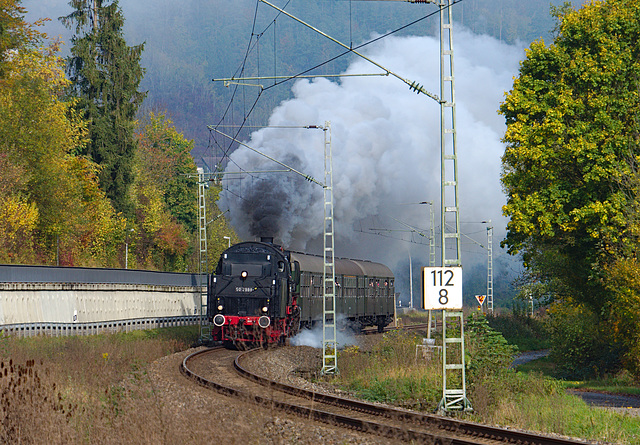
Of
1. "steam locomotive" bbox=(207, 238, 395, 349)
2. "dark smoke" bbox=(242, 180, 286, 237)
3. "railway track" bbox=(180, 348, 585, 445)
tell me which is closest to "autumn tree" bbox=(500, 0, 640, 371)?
"steam locomotive" bbox=(207, 238, 395, 349)

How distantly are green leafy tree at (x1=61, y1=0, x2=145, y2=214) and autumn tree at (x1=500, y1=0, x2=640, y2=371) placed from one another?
36421 mm

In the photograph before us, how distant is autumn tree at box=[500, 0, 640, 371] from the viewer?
3019 centimetres

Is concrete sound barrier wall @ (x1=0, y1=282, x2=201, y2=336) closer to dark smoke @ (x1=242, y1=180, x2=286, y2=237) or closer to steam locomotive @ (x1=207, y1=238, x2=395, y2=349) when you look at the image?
dark smoke @ (x1=242, y1=180, x2=286, y2=237)

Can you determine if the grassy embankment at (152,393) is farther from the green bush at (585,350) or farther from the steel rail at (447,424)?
the green bush at (585,350)

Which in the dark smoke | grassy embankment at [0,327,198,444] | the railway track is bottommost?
the railway track

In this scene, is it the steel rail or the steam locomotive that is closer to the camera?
the steel rail

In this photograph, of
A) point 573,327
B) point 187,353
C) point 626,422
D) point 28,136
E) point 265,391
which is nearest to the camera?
point 626,422

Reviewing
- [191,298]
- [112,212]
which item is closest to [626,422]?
[191,298]

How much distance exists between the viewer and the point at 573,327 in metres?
31.0

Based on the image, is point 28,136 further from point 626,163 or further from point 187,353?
point 626,163

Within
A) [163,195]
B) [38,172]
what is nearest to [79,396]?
[38,172]

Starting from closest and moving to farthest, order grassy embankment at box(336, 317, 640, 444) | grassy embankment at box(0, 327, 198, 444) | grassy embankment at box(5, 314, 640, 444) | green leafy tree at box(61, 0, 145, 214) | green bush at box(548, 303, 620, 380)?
grassy embankment at box(0, 327, 198, 444) < grassy embankment at box(5, 314, 640, 444) < grassy embankment at box(336, 317, 640, 444) < green bush at box(548, 303, 620, 380) < green leafy tree at box(61, 0, 145, 214)

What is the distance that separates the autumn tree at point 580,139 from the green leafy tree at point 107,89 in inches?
1434

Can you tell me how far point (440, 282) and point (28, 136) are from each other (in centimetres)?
3699
